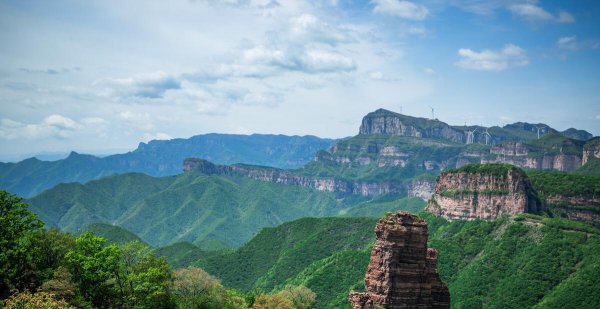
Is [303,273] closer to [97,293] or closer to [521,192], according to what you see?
[521,192]

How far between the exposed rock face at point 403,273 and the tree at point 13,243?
3899 cm

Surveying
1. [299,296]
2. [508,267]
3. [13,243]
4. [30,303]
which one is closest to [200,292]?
[13,243]

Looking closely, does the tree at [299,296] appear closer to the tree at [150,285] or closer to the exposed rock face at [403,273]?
the exposed rock face at [403,273]

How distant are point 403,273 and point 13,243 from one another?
4545 centimetres

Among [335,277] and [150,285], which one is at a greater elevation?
[150,285]

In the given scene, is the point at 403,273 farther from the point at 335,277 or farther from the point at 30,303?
the point at 335,277

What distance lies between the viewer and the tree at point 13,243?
6331 cm

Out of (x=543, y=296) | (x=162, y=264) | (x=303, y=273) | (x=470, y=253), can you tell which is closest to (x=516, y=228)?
(x=470, y=253)

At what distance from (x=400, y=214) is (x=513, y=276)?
8294cm

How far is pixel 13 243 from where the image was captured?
65812 mm

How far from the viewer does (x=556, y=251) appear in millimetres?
149750

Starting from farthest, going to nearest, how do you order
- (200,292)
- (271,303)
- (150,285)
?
(271,303)
(200,292)
(150,285)

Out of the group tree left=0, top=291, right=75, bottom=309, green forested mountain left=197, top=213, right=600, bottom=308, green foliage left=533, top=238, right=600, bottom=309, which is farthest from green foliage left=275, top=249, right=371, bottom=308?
tree left=0, top=291, right=75, bottom=309

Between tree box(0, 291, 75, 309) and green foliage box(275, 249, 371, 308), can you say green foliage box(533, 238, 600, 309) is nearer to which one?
green foliage box(275, 249, 371, 308)
